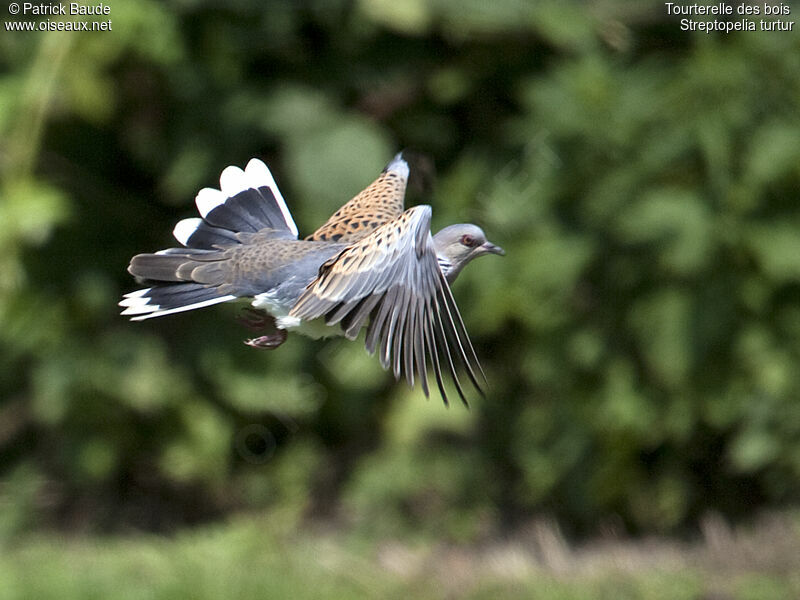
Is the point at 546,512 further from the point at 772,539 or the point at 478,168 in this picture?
the point at 478,168

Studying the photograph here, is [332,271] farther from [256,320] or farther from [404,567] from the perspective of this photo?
[404,567]

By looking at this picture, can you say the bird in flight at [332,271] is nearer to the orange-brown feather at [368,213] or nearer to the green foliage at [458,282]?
→ the orange-brown feather at [368,213]

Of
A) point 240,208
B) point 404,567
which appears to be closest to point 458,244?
point 240,208

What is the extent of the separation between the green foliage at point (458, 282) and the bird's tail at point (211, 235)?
2324 millimetres

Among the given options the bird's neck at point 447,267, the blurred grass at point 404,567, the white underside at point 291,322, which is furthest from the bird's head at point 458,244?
the blurred grass at point 404,567

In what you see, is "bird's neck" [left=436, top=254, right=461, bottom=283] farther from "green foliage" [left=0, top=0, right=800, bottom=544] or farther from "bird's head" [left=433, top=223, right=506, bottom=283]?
"green foliage" [left=0, top=0, right=800, bottom=544]

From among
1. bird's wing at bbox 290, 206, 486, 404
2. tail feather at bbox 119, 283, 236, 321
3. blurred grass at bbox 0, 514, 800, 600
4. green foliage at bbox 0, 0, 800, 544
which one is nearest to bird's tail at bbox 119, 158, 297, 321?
tail feather at bbox 119, 283, 236, 321

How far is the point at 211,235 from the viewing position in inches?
98.8

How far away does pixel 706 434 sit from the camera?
541 centimetres

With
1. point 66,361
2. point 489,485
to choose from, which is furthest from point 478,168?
point 66,361

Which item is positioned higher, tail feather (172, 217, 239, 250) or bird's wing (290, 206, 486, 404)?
tail feather (172, 217, 239, 250)

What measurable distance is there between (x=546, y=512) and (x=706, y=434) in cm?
86

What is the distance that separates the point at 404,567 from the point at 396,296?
310 cm

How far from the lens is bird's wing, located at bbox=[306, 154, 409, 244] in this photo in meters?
2.36
